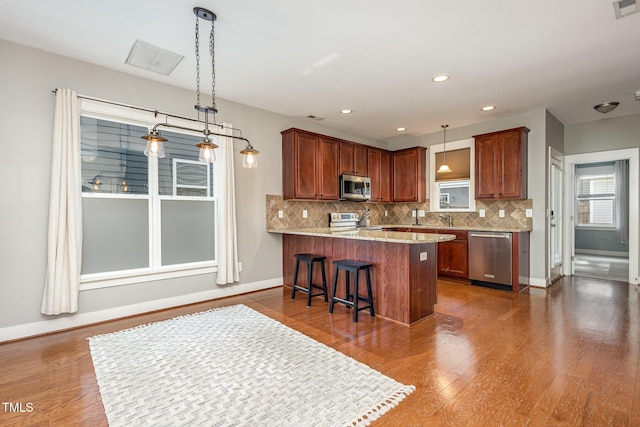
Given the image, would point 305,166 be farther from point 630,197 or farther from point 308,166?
point 630,197

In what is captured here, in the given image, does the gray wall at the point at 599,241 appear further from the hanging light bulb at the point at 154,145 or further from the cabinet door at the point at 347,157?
the hanging light bulb at the point at 154,145

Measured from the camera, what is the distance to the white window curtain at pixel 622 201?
753 centimetres

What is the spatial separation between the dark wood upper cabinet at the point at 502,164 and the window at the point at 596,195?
16.4 feet

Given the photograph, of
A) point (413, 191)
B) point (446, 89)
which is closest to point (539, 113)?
point (446, 89)

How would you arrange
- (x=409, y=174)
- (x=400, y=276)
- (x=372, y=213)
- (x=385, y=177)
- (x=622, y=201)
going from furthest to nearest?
1. (x=622, y=201)
2. (x=372, y=213)
3. (x=385, y=177)
4. (x=409, y=174)
5. (x=400, y=276)

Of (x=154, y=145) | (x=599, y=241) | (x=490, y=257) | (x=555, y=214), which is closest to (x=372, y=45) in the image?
(x=154, y=145)

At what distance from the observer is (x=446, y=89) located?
3.90 meters

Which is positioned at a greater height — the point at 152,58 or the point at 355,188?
the point at 152,58

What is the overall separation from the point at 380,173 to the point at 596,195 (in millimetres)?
6389

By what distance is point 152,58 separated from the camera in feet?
10.3

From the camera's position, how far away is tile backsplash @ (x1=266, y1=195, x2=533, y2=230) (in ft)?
15.9

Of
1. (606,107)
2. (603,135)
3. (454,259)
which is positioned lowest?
(454,259)

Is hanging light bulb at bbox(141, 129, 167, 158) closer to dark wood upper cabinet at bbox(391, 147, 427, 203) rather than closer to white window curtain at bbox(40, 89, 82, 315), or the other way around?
white window curtain at bbox(40, 89, 82, 315)

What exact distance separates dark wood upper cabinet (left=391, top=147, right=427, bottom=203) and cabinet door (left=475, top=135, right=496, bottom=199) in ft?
3.75
